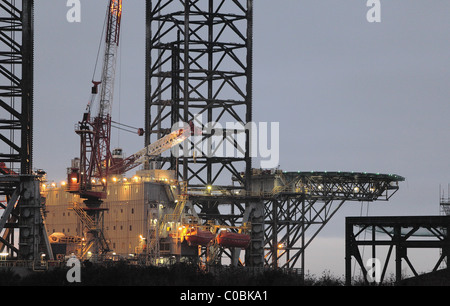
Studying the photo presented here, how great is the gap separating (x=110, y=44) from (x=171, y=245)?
3365 centimetres

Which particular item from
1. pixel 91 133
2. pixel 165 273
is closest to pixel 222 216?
pixel 91 133

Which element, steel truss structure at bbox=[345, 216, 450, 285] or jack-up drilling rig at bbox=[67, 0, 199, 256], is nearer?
steel truss structure at bbox=[345, 216, 450, 285]

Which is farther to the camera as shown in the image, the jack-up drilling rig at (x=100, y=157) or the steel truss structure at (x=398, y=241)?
the jack-up drilling rig at (x=100, y=157)

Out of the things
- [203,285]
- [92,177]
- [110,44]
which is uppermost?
[110,44]

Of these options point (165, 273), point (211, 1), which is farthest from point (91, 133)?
point (165, 273)

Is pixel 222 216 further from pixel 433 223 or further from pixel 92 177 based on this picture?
pixel 433 223

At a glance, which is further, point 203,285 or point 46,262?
point 46,262

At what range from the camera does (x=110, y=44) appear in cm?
13725

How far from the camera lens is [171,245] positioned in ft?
379

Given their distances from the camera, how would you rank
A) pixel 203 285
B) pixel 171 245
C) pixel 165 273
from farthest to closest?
pixel 171 245 → pixel 165 273 → pixel 203 285

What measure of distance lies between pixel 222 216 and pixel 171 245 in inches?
559

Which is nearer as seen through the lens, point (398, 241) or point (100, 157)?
point (398, 241)
